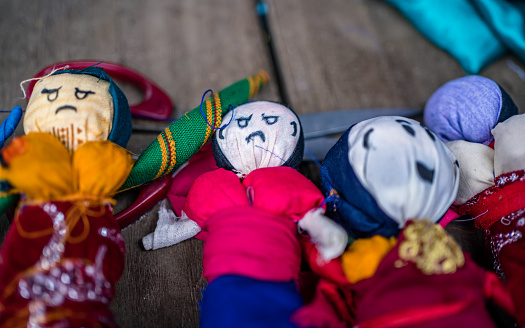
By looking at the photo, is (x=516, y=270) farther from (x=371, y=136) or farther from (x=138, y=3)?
(x=138, y=3)

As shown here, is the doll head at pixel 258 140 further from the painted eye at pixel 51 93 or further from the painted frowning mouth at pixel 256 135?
the painted eye at pixel 51 93

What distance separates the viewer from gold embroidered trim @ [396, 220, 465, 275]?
0.51 meters

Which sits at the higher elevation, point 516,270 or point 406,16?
point 406,16

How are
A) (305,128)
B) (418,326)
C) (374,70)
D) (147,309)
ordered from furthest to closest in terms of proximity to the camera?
(374,70), (305,128), (147,309), (418,326)

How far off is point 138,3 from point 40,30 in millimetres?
259

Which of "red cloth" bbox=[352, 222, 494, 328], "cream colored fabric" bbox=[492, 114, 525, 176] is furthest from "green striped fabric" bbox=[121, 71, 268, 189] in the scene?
"cream colored fabric" bbox=[492, 114, 525, 176]

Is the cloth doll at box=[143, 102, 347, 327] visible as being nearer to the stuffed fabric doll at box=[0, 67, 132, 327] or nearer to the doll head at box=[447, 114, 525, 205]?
the stuffed fabric doll at box=[0, 67, 132, 327]

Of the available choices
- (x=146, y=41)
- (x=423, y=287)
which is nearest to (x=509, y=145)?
(x=423, y=287)

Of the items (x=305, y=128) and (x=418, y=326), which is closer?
(x=418, y=326)

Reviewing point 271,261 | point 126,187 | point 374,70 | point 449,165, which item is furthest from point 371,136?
point 374,70

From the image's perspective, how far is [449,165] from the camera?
569 millimetres


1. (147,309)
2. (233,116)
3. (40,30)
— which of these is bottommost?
(147,309)

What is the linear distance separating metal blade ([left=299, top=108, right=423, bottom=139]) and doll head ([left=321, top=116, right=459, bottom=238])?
0.28 meters

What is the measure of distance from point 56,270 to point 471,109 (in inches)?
28.7
